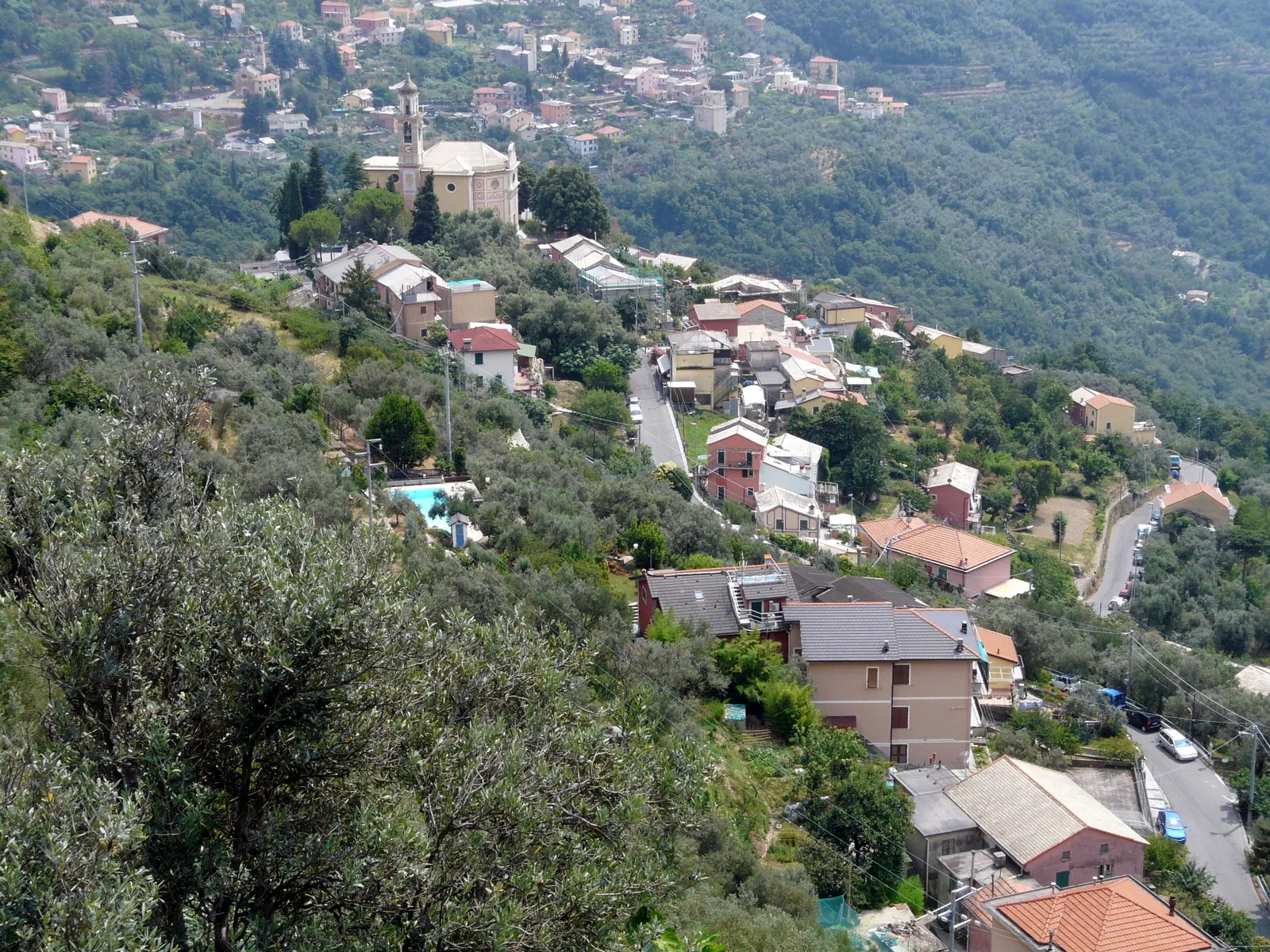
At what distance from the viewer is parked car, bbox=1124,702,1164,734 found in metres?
24.1

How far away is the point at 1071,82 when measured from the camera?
11519 cm

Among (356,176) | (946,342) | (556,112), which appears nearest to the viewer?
(356,176)

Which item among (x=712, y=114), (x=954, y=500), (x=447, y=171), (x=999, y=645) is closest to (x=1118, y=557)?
(x=954, y=500)

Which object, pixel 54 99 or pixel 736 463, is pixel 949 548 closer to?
pixel 736 463

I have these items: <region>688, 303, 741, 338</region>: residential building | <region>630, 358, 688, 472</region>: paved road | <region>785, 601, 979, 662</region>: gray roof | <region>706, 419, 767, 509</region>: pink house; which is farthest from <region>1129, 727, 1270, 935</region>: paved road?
<region>688, 303, 741, 338</region>: residential building

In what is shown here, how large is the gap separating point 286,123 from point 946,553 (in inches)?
2267

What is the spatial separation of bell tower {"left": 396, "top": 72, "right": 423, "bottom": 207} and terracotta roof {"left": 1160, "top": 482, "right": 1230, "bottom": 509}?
79.0 feet

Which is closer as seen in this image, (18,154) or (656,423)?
(656,423)

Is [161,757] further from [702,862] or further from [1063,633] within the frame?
[1063,633]

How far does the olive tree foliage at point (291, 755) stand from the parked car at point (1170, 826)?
14.0 metres

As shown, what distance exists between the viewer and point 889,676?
19.3m

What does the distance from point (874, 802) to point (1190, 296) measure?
75.8 m

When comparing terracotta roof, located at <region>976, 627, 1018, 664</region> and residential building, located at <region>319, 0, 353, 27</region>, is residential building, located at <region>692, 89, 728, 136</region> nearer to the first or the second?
residential building, located at <region>319, 0, 353, 27</region>

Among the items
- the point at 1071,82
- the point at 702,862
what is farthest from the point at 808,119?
the point at 702,862
